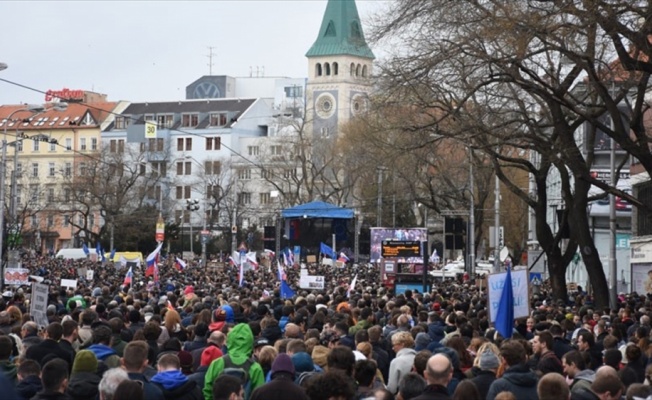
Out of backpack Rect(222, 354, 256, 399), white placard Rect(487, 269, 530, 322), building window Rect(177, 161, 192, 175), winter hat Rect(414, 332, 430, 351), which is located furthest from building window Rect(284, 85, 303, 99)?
backpack Rect(222, 354, 256, 399)

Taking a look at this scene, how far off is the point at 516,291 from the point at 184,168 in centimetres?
12965

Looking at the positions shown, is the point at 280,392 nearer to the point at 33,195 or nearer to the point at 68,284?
the point at 68,284

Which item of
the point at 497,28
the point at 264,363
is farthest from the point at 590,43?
the point at 264,363

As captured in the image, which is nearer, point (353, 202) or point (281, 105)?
point (353, 202)

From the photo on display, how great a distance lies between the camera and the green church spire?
161 m

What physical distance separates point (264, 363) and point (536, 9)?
562 inches

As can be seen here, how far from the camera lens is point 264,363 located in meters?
12.9

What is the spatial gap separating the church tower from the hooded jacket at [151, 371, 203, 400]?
138958 mm

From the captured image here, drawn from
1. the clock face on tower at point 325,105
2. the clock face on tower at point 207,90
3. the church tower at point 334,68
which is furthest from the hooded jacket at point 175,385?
the clock face on tower at point 207,90

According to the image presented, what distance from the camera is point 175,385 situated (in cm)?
1141

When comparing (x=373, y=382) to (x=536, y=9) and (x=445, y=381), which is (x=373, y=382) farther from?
(x=536, y=9)

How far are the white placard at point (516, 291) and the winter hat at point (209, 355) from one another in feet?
14.7

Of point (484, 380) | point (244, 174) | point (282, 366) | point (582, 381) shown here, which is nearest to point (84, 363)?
point (282, 366)

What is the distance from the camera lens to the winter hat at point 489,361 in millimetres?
12172
